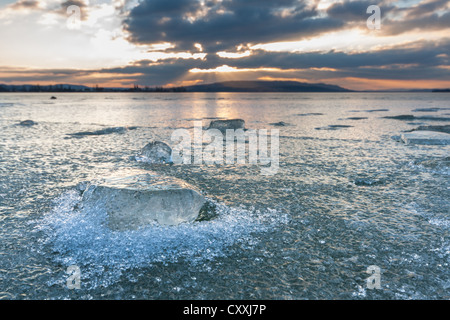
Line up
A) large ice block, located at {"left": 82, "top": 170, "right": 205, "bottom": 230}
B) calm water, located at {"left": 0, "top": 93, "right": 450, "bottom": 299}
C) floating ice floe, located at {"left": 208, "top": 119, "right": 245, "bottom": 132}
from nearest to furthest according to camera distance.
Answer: calm water, located at {"left": 0, "top": 93, "right": 450, "bottom": 299} < large ice block, located at {"left": 82, "top": 170, "right": 205, "bottom": 230} < floating ice floe, located at {"left": 208, "top": 119, "right": 245, "bottom": 132}

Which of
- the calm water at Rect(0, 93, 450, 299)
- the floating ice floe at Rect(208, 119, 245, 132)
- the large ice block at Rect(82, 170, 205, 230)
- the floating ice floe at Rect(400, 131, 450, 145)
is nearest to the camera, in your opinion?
the calm water at Rect(0, 93, 450, 299)

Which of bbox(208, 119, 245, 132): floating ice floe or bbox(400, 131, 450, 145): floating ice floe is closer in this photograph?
bbox(400, 131, 450, 145): floating ice floe

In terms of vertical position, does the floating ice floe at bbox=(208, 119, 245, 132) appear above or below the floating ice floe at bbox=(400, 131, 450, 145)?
above

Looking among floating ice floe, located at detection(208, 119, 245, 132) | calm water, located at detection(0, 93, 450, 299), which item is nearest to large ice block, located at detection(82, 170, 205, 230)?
calm water, located at detection(0, 93, 450, 299)

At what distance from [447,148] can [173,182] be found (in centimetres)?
1244

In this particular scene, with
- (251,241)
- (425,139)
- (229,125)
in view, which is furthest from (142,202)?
(229,125)

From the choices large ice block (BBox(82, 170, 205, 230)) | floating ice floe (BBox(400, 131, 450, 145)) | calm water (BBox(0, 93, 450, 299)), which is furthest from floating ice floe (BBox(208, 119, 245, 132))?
large ice block (BBox(82, 170, 205, 230))

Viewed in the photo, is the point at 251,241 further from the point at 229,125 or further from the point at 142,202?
the point at 229,125

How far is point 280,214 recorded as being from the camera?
566cm

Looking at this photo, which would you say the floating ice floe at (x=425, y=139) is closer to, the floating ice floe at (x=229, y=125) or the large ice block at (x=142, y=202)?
the floating ice floe at (x=229, y=125)

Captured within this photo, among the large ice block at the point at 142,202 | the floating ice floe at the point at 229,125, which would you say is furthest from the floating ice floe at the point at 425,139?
the large ice block at the point at 142,202

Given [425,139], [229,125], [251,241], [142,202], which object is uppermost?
[229,125]

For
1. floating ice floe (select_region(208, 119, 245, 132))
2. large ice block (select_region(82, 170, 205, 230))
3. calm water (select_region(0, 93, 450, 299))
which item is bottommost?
calm water (select_region(0, 93, 450, 299))

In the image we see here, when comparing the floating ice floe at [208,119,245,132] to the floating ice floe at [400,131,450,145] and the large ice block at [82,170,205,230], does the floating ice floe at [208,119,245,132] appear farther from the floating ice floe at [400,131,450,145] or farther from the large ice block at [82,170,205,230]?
the large ice block at [82,170,205,230]
